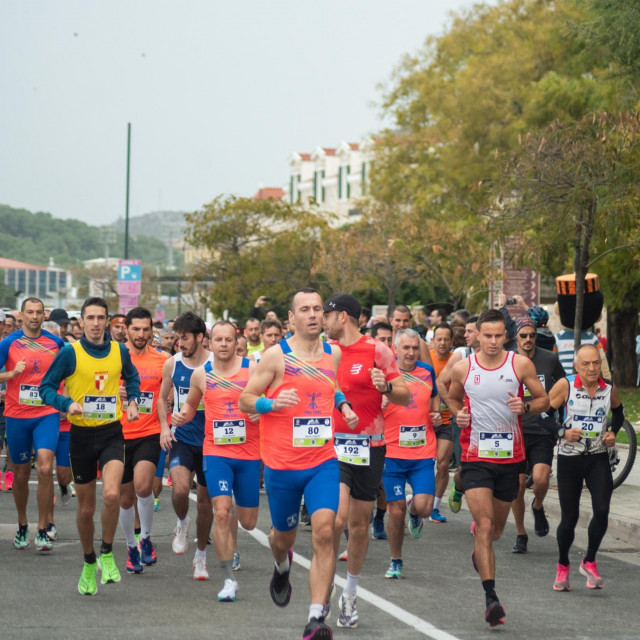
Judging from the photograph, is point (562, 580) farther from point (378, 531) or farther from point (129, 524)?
point (129, 524)

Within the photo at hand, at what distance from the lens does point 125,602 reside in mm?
8625


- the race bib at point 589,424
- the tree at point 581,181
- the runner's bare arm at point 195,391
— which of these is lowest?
the race bib at point 589,424

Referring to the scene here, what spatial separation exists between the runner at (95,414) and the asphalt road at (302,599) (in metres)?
0.44

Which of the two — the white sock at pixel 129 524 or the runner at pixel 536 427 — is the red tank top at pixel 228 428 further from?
the runner at pixel 536 427

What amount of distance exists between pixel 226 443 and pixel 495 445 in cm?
188

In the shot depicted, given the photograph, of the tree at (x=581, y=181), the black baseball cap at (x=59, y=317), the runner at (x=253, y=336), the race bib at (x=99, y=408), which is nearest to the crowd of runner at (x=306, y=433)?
the race bib at (x=99, y=408)

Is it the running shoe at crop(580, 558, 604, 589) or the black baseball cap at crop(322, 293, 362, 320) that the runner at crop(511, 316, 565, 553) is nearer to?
the running shoe at crop(580, 558, 604, 589)

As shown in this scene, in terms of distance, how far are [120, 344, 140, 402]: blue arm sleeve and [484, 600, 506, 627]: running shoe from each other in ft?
10.7

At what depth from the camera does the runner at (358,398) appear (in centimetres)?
840

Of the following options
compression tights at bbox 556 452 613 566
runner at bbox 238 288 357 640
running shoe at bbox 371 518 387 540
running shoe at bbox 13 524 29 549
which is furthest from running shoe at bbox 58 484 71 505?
runner at bbox 238 288 357 640

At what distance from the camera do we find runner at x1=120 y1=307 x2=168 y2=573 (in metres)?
10.1

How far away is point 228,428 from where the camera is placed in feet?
30.4

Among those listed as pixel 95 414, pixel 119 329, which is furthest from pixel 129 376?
pixel 119 329

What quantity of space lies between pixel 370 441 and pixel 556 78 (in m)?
29.5
